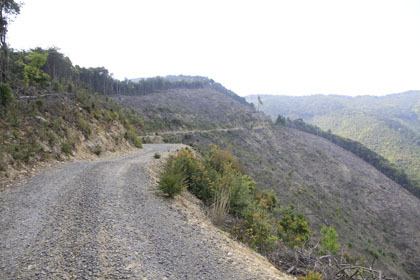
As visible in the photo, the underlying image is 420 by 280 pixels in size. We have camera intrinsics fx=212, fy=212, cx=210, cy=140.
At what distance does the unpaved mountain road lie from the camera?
277 cm

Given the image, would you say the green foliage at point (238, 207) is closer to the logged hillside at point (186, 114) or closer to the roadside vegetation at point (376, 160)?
the logged hillside at point (186, 114)

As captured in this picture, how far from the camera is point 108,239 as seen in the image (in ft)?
11.2

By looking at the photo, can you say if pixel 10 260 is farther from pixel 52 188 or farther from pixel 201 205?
pixel 201 205

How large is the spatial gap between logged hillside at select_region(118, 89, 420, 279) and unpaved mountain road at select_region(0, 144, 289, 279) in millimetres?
21617

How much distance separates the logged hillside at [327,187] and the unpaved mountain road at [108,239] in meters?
21.6

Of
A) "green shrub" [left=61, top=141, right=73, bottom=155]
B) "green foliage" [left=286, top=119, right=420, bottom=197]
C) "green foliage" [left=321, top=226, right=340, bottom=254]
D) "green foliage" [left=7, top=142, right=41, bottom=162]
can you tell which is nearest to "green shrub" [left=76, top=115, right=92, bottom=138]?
"green shrub" [left=61, top=141, right=73, bottom=155]

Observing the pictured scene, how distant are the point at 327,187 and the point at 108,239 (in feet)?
174

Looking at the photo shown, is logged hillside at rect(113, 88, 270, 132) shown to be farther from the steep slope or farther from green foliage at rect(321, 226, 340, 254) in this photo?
green foliage at rect(321, 226, 340, 254)

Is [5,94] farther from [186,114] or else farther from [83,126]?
[186,114]

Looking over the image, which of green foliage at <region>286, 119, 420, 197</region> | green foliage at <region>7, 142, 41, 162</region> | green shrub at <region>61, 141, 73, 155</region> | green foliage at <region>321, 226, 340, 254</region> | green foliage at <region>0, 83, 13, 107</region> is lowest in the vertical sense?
green foliage at <region>286, 119, 420, 197</region>

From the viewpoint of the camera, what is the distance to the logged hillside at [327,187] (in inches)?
1229

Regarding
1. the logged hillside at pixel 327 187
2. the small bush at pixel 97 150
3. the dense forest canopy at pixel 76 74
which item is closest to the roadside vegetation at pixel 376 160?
the logged hillside at pixel 327 187

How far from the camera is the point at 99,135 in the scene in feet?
43.5

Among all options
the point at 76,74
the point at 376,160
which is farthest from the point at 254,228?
the point at 376,160
